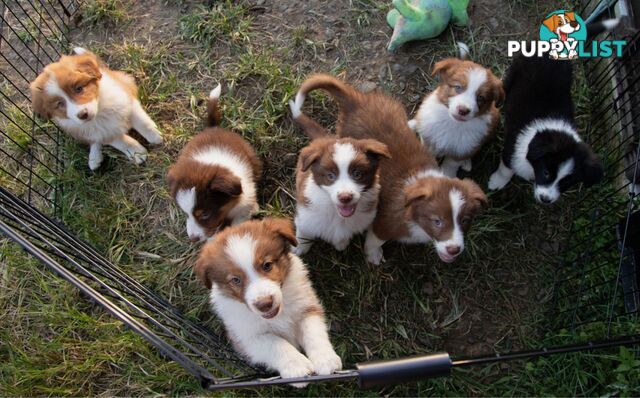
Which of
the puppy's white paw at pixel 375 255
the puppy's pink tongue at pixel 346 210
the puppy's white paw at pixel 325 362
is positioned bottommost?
the puppy's white paw at pixel 375 255

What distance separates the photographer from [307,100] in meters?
4.13

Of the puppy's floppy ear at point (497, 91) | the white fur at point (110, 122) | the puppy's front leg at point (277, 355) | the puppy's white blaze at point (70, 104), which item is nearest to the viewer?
the puppy's front leg at point (277, 355)

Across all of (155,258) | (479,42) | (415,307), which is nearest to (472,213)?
(415,307)

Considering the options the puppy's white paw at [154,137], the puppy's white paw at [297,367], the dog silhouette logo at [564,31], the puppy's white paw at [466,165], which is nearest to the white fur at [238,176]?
the puppy's white paw at [154,137]

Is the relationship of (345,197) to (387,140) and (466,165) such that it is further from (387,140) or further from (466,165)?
(466,165)

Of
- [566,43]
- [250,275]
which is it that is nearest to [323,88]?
[250,275]

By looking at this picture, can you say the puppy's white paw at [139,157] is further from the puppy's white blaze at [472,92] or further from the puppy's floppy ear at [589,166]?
the puppy's floppy ear at [589,166]

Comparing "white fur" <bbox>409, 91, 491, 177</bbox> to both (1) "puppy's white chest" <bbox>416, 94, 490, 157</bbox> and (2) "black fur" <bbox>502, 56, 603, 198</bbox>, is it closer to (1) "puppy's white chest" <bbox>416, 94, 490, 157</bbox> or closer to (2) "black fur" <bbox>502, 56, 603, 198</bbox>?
(1) "puppy's white chest" <bbox>416, 94, 490, 157</bbox>

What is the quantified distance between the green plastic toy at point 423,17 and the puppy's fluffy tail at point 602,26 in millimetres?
1011

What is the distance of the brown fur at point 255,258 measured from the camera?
2596mm

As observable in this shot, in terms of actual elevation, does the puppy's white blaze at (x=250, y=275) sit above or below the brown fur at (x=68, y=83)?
below

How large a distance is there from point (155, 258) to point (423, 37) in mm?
2982

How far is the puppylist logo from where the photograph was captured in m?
3.81

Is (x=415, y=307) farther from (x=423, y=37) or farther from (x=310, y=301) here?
(x=423, y=37)
